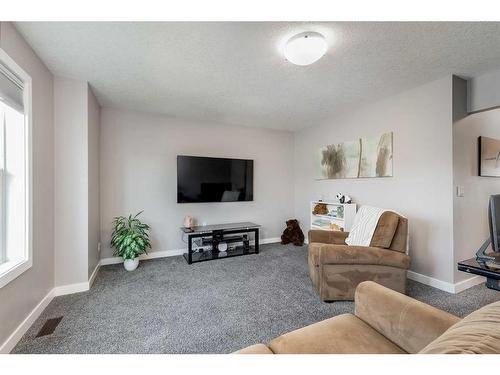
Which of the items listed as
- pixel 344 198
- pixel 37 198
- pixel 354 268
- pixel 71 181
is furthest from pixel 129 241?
pixel 344 198

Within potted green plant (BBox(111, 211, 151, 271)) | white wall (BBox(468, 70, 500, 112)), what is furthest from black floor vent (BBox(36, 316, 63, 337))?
white wall (BBox(468, 70, 500, 112))

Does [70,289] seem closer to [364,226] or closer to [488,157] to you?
[364,226]

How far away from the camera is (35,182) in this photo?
6.22 ft

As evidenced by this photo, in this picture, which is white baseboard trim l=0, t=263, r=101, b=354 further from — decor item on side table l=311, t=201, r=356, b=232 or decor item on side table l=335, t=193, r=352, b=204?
decor item on side table l=335, t=193, r=352, b=204

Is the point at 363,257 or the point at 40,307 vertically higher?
the point at 363,257

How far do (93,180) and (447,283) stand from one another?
14.0ft

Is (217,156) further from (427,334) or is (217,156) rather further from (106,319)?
(427,334)

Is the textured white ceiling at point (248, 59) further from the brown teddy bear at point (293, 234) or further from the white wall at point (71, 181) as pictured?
the brown teddy bear at point (293, 234)

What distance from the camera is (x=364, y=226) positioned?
8.11 feet

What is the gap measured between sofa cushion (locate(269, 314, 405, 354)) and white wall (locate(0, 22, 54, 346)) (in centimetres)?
189

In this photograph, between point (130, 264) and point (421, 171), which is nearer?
point (421, 171)

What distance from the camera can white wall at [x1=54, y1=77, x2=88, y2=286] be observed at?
227 cm
